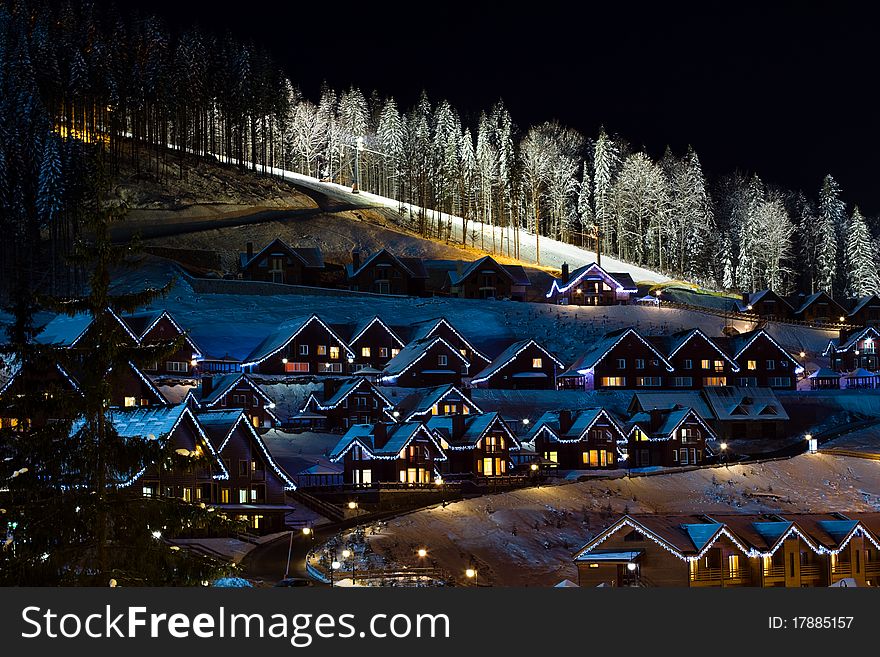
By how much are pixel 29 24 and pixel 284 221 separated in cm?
3538

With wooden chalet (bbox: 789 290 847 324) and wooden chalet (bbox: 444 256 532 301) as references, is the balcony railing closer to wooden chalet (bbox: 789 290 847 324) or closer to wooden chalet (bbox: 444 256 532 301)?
wooden chalet (bbox: 444 256 532 301)

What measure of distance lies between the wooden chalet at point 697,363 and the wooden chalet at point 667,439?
56.6 ft

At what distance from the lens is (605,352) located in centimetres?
8694

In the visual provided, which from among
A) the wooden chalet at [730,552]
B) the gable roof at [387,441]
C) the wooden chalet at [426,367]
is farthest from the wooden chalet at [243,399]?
the wooden chalet at [730,552]

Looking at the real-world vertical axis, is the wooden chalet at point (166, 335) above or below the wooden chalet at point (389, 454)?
above

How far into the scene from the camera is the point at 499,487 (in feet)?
196

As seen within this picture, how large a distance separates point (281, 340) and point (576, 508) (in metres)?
35.3

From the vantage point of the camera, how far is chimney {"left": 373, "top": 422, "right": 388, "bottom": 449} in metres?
62.5

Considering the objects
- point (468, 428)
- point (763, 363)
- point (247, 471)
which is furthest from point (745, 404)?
point (247, 471)

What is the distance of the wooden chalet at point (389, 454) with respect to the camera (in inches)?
2418

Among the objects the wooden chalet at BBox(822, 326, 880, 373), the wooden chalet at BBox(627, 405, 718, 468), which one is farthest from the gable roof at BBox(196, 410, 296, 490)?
the wooden chalet at BBox(822, 326, 880, 373)

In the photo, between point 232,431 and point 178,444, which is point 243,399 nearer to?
point 232,431

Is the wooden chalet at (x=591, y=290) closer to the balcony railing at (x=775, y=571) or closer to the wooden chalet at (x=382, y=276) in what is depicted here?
the wooden chalet at (x=382, y=276)

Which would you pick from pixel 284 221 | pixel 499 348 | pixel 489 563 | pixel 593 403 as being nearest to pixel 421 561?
pixel 489 563
